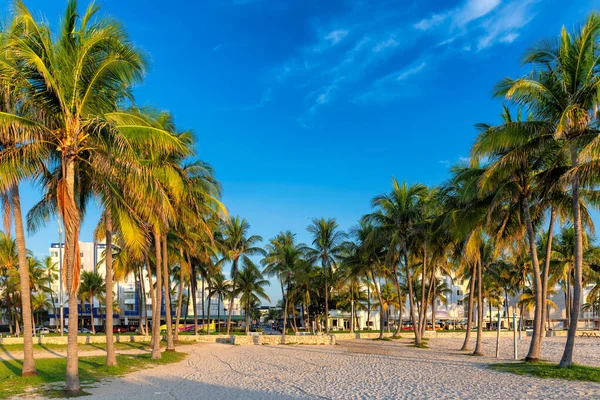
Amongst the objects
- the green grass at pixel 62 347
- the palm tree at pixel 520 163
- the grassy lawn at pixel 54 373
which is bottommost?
the green grass at pixel 62 347

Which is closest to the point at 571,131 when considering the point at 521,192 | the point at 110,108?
the point at 521,192

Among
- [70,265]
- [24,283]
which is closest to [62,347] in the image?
[24,283]

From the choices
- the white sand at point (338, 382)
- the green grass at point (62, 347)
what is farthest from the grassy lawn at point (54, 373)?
the green grass at point (62, 347)

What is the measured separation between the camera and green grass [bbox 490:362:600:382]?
12703mm

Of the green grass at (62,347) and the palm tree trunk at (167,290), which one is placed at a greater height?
the palm tree trunk at (167,290)

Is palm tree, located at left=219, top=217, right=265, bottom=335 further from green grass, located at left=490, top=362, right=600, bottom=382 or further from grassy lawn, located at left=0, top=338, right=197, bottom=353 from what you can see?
green grass, located at left=490, top=362, right=600, bottom=382

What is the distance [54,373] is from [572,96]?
19.2 metres

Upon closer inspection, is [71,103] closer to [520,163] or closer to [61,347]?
[520,163]

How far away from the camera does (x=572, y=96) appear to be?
14.3 metres

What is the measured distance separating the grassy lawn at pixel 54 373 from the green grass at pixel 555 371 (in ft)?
43.9

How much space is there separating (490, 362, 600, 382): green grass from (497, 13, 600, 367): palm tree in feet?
1.88

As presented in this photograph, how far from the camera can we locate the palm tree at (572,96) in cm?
1377

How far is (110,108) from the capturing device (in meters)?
13.1

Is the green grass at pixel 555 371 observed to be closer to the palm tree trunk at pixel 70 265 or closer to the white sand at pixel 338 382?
the white sand at pixel 338 382
